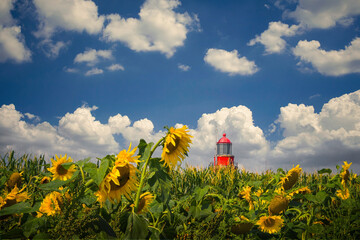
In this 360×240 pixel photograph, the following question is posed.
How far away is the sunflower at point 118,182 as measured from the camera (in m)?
1.68

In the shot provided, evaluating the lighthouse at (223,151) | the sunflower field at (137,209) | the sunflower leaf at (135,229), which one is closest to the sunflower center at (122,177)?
the sunflower field at (137,209)

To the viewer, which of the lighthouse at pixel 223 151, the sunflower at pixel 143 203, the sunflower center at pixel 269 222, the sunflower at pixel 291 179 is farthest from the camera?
the lighthouse at pixel 223 151

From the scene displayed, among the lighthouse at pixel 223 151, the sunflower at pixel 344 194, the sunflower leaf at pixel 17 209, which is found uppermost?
the lighthouse at pixel 223 151

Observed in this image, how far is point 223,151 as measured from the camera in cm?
1983

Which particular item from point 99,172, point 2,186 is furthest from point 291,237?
point 2,186

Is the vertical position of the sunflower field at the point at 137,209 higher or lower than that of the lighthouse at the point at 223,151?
lower

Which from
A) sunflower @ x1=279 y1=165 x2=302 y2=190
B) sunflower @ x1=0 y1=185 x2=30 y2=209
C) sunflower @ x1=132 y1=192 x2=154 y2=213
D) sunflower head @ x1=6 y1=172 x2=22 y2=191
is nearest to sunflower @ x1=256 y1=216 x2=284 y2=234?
sunflower @ x1=279 y1=165 x2=302 y2=190

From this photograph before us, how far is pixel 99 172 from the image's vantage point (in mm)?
1657

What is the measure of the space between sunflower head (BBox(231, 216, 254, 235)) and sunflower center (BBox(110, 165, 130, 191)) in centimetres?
100

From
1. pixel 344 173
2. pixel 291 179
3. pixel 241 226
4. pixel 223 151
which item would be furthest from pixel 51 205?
pixel 223 151

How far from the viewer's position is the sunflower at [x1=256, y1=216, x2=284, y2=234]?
2352 mm

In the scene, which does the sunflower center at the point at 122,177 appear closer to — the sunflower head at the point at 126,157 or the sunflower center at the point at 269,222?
the sunflower head at the point at 126,157

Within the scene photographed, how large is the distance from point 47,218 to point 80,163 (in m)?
0.43

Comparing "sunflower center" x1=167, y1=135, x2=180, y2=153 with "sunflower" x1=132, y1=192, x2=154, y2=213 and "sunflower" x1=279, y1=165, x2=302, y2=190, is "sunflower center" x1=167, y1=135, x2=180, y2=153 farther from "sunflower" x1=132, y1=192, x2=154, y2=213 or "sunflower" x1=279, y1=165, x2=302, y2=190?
"sunflower" x1=279, y1=165, x2=302, y2=190
